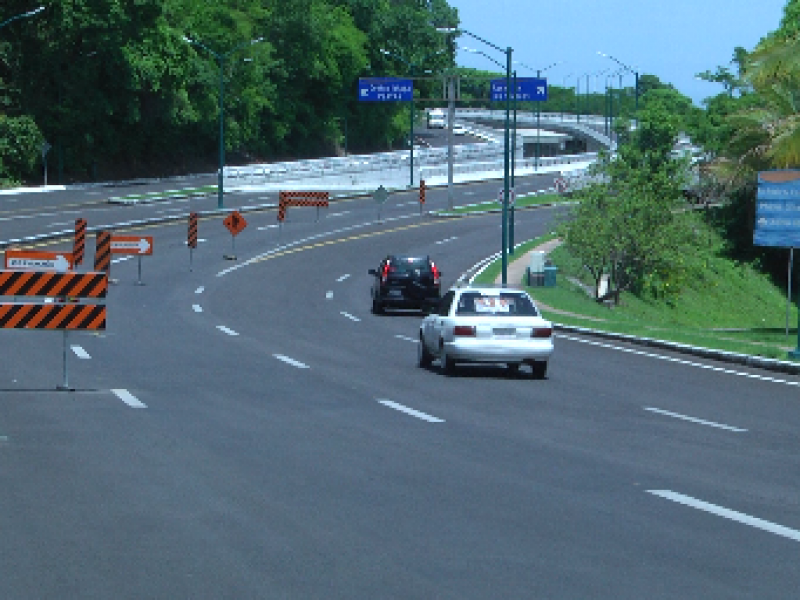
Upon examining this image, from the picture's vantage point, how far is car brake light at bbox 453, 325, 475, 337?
2334 centimetres

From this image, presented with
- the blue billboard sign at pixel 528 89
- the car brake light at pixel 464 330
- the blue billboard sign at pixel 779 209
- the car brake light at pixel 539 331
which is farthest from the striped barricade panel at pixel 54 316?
the blue billboard sign at pixel 528 89

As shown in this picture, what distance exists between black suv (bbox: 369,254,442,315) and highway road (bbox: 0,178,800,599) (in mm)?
10853

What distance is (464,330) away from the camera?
23.3 metres

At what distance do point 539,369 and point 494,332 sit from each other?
43.2 inches

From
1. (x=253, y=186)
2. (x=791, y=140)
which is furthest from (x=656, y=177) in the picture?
(x=253, y=186)

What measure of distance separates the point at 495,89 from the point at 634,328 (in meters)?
47.8

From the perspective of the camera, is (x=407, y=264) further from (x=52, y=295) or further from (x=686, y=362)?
(x=52, y=295)

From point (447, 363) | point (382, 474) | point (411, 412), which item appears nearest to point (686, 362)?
point (447, 363)

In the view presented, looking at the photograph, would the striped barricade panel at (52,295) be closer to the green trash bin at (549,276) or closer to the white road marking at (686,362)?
the white road marking at (686,362)

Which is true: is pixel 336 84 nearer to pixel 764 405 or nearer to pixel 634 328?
pixel 634 328

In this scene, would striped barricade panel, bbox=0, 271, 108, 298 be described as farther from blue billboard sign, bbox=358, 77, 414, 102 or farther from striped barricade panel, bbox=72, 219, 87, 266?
blue billboard sign, bbox=358, 77, 414, 102

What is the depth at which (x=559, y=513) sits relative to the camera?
428 inches

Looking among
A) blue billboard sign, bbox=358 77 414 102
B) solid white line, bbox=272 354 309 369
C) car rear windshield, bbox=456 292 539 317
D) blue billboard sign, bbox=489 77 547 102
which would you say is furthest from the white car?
blue billboard sign, bbox=358 77 414 102

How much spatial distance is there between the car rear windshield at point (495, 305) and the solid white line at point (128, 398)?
20.7ft
